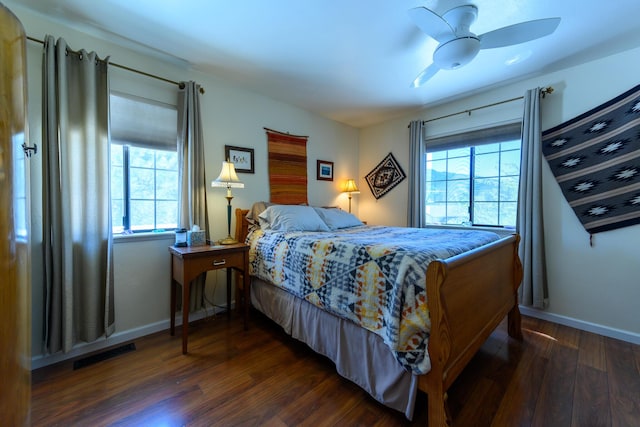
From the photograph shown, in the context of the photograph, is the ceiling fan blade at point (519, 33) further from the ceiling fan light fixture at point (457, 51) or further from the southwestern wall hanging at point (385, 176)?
the southwestern wall hanging at point (385, 176)

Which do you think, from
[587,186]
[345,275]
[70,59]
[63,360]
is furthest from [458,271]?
[70,59]

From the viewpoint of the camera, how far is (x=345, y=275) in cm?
157

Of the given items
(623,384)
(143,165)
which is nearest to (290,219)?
(143,165)

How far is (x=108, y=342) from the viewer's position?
78.4 inches

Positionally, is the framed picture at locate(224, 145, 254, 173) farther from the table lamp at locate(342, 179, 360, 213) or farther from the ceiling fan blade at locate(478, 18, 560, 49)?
the ceiling fan blade at locate(478, 18, 560, 49)

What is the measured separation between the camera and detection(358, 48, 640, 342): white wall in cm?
213

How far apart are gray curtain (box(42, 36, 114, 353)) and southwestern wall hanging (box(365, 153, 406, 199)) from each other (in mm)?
3206

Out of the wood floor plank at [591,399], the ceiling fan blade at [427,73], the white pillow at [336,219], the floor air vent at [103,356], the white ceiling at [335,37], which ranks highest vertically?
the white ceiling at [335,37]

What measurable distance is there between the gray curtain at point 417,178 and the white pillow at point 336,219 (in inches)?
32.2

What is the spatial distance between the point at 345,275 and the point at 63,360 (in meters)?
2.07

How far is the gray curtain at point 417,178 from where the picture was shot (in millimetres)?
3316

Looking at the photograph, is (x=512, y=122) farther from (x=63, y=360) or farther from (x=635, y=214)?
(x=63, y=360)

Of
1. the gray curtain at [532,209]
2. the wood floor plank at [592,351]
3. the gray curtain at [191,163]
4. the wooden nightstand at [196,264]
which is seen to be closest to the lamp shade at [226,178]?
the gray curtain at [191,163]

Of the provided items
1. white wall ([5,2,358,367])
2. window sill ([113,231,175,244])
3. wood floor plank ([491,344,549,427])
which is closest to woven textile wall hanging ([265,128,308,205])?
white wall ([5,2,358,367])
